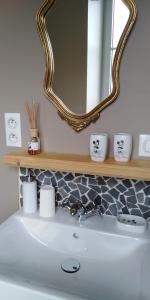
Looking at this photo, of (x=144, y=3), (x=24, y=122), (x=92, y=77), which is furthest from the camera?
(x=24, y=122)

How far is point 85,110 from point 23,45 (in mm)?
413

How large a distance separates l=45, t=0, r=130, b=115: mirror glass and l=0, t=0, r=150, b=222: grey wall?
2.6 inches

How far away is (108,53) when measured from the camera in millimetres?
1005

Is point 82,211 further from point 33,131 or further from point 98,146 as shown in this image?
point 33,131

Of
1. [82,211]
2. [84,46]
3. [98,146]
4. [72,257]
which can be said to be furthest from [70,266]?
[84,46]

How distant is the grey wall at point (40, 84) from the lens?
0.98m

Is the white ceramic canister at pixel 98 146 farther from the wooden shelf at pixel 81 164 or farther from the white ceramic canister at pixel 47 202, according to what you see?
the white ceramic canister at pixel 47 202

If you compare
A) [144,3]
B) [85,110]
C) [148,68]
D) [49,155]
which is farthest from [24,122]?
[144,3]

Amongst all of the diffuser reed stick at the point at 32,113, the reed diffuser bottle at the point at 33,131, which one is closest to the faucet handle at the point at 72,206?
the reed diffuser bottle at the point at 33,131

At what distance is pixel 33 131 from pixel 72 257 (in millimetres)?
569

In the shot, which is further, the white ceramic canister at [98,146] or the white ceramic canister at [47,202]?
the white ceramic canister at [47,202]

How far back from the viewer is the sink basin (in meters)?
0.74

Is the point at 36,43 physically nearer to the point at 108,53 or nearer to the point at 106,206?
the point at 108,53

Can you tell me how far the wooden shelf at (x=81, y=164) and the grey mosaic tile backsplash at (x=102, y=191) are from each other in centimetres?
10
